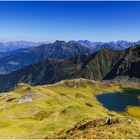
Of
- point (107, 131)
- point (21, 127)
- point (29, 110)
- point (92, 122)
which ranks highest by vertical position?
point (107, 131)

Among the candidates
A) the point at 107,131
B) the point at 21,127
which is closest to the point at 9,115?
the point at 21,127

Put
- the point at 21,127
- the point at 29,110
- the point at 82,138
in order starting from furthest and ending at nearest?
1. the point at 29,110
2. the point at 21,127
3. the point at 82,138

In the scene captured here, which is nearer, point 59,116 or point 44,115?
point 59,116

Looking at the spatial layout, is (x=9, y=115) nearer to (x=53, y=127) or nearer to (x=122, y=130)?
(x=53, y=127)

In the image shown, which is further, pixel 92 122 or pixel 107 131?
pixel 92 122

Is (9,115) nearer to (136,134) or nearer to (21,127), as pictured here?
(21,127)

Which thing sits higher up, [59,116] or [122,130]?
[122,130]

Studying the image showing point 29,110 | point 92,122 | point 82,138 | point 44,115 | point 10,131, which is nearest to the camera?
point 82,138

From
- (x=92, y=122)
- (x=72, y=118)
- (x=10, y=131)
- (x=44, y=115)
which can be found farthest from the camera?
(x=44, y=115)

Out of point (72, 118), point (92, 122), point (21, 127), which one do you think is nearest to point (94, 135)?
point (92, 122)
